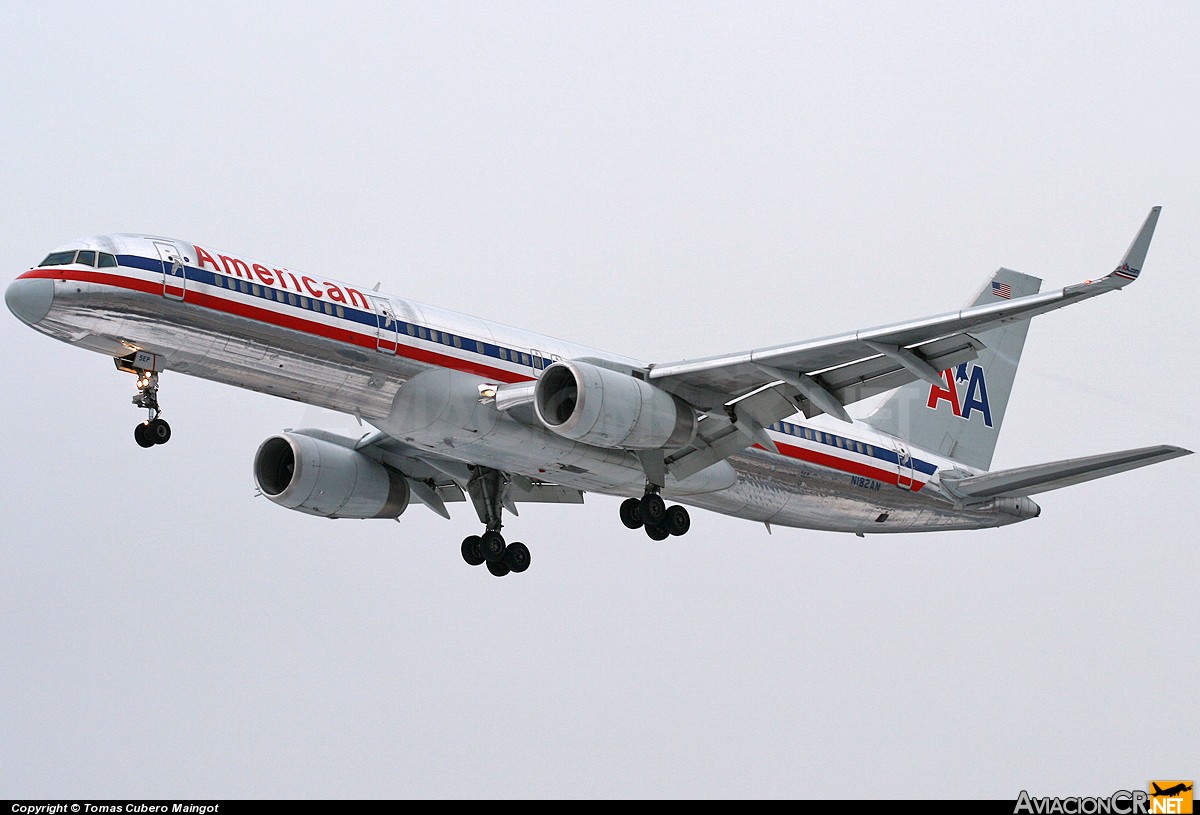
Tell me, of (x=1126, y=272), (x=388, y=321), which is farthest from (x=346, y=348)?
(x=1126, y=272)

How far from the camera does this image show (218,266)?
1025 inches

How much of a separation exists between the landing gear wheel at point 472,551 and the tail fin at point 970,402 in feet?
32.8

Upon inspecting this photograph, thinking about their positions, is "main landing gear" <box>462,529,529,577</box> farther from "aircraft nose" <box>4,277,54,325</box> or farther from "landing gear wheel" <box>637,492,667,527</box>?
"aircraft nose" <box>4,277,54,325</box>

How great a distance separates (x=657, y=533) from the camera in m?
30.7

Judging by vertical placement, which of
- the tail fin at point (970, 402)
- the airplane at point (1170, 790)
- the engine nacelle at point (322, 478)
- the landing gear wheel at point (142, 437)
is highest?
the tail fin at point (970, 402)

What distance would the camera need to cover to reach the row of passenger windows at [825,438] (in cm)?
3238

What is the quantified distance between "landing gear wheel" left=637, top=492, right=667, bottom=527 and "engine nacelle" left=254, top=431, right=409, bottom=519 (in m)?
6.38

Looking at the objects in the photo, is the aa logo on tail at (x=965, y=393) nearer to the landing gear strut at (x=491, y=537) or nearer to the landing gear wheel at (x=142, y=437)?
the landing gear strut at (x=491, y=537)

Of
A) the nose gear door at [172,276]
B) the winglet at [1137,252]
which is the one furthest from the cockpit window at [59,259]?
the winglet at [1137,252]

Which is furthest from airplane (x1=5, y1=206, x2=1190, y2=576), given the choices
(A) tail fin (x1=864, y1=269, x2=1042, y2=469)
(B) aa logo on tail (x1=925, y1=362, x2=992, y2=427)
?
(B) aa logo on tail (x1=925, y1=362, x2=992, y2=427)

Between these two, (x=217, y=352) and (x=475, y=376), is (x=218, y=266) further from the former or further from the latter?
(x=475, y=376)

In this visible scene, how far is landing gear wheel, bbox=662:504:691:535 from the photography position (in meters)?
30.7

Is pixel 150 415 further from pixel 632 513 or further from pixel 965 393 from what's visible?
pixel 965 393

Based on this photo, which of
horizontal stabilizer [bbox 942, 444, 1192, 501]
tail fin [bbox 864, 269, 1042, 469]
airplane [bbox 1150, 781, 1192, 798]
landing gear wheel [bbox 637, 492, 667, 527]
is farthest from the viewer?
tail fin [bbox 864, 269, 1042, 469]
